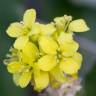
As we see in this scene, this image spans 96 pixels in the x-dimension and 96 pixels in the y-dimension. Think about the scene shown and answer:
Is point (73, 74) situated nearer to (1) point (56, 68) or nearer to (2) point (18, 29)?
(1) point (56, 68)

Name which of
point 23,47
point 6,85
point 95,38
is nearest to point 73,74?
point 23,47

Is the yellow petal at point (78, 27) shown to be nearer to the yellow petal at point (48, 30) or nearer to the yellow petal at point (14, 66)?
the yellow petal at point (48, 30)

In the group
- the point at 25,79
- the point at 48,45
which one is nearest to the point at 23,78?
the point at 25,79

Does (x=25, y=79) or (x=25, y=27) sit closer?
(x=25, y=79)

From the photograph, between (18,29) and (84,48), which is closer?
(18,29)

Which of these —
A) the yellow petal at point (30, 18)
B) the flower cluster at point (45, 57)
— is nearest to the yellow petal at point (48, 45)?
the flower cluster at point (45, 57)

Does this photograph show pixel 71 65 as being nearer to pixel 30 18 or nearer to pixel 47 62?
pixel 47 62

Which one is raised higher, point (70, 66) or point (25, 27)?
point (25, 27)
